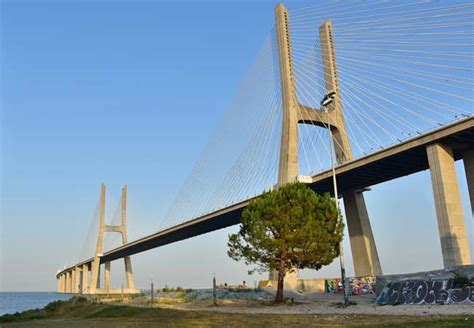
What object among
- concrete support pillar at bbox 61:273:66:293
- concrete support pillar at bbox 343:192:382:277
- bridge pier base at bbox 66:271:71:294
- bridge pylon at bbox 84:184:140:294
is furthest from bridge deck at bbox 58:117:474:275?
concrete support pillar at bbox 61:273:66:293

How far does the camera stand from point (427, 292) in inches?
1064

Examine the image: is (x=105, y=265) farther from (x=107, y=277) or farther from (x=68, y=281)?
(x=68, y=281)

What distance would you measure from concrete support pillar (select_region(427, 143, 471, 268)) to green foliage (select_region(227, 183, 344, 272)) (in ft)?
28.9

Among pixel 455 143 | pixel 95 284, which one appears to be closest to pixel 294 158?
pixel 455 143

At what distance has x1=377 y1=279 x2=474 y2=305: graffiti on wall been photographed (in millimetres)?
25458

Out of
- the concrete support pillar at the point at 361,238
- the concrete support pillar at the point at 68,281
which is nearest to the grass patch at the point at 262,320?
the concrete support pillar at the point at 361,238

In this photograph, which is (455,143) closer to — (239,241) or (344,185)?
(344,185)

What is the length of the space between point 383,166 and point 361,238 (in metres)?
10.5

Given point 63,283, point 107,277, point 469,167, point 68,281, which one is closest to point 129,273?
point 107,277

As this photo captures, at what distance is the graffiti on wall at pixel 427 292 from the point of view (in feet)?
83.5

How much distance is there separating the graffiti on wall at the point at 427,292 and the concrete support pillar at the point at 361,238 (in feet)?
80.1

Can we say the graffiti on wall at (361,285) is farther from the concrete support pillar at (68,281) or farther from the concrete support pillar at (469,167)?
the concrete support pillar at (68,281)

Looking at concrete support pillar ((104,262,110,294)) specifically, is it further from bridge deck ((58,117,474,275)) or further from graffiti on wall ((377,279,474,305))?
graffiti on wall ((377,279,474,305))

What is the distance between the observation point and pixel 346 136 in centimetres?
5353
